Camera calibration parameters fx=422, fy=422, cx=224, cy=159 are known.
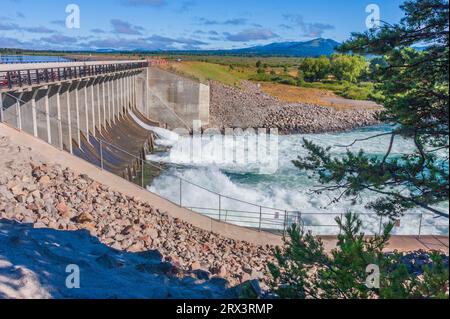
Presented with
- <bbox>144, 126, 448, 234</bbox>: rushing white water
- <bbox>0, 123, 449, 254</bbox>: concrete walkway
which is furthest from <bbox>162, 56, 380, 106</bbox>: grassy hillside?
<bbox>0, 123, 449, 254</bbox>: concrete walkway

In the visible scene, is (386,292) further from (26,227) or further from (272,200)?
(272,200)

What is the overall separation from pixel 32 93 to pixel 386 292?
19.0 meters

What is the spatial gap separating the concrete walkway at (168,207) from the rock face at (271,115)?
33.8m

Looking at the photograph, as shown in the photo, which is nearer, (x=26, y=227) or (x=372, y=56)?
(x=372, y=56)

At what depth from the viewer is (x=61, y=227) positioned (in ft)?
37.4

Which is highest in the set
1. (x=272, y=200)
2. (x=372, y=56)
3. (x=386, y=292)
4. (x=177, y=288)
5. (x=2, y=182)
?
(x=372, y=56)

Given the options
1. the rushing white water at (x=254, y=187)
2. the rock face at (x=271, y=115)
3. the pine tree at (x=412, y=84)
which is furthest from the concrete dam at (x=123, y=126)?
the rock face at (x=271, y=115)

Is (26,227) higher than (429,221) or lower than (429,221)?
higher

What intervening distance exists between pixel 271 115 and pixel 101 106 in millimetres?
25905

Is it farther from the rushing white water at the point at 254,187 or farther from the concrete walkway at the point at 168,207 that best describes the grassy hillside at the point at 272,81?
the concrete walkway at the point at 168,207

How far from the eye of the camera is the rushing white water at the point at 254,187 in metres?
19.9

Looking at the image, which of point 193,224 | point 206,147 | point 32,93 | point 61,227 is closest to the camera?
point 61,227

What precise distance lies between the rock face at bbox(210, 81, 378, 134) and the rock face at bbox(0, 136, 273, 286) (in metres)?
34.9

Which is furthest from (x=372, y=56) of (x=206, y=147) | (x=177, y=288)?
(x=206, y=147)
